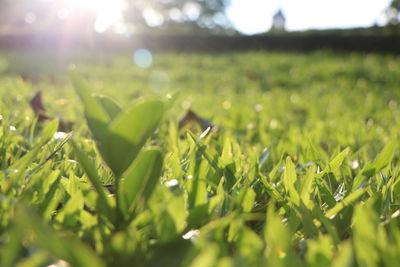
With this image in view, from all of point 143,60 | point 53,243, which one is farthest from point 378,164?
point 143,60

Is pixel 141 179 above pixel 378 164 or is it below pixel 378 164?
above

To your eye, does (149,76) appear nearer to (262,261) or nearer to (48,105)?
(48,105)

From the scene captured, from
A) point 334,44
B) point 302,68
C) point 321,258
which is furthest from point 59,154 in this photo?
point 334,44

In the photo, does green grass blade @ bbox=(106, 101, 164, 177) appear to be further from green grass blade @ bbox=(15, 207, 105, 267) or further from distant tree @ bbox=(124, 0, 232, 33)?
distant tree @ bbox=(124, 0, 232, 33)

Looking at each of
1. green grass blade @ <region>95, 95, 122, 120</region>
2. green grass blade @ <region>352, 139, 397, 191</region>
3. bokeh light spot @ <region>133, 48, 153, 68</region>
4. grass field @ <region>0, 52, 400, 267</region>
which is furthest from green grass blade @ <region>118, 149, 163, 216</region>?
bokeh light spot @ <region>133, 48, 153, 68</region>

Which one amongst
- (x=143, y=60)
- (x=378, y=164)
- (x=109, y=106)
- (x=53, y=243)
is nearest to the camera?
(x=53, y=243)

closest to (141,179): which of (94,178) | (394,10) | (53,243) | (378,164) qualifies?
(94,178)

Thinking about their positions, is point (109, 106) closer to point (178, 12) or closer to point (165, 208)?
point (165, 208)

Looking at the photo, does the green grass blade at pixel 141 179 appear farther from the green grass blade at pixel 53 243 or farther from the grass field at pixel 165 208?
the green grass blade at pixel 53 243

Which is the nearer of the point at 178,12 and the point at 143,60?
the point at 143,60

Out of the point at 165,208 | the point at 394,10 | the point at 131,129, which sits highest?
the point at 131,129

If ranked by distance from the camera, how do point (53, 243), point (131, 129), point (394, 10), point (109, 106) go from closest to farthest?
1. point (53, 243)
2. point (131, 129)
3. point (109, 106)
4. point (394, 10)
